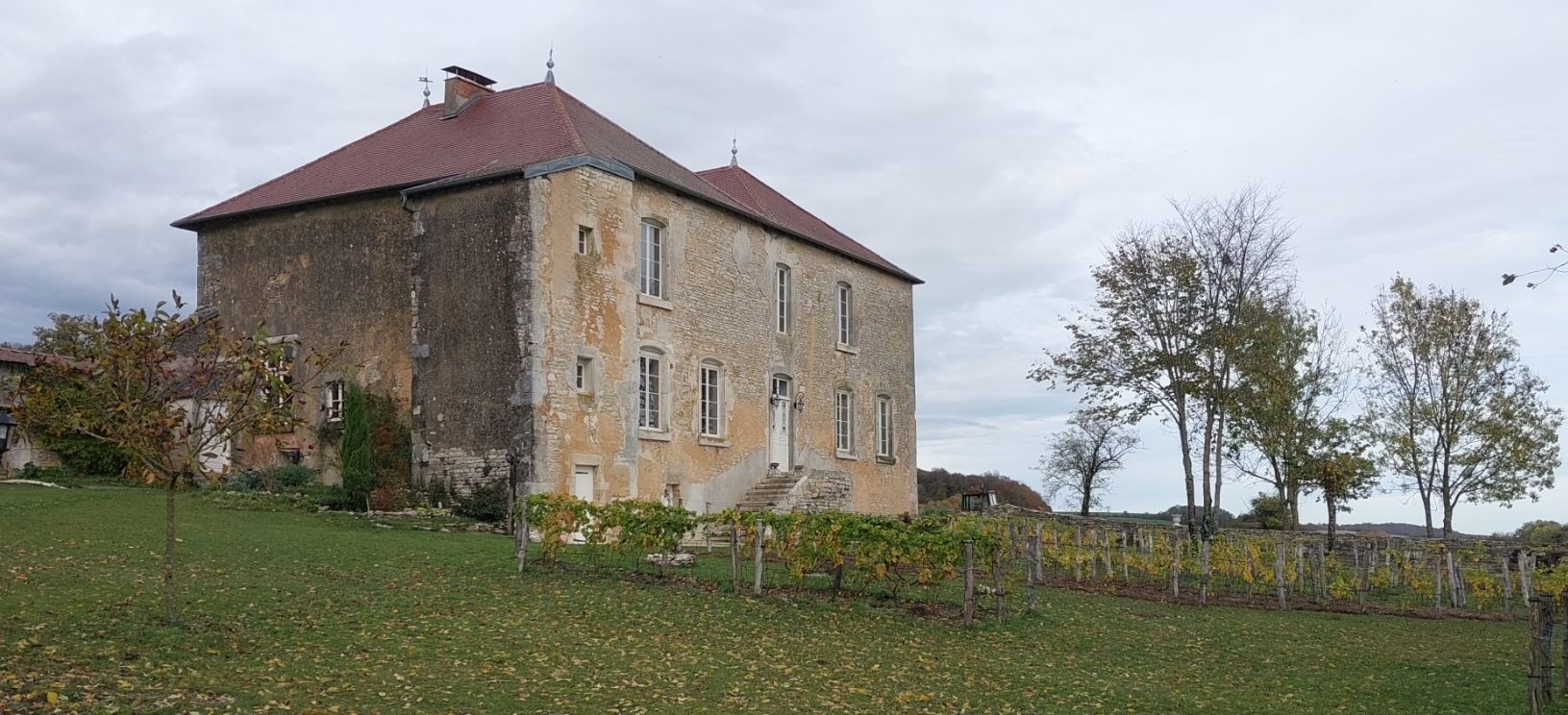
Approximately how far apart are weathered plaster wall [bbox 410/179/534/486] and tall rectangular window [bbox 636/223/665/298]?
114 inches

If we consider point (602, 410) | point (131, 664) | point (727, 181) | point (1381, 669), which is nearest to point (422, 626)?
point (131, 664)

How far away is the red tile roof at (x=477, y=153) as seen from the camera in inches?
885

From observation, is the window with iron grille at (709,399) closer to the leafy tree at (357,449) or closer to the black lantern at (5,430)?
the leafy tree at (357,449)

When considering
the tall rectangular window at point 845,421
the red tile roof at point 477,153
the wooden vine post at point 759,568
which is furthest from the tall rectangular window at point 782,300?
the wooden vine post at point 759,568

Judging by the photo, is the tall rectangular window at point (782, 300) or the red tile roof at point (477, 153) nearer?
the red tile roof at point (477, 153)

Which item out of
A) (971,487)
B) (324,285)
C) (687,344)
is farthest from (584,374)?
(971,487)

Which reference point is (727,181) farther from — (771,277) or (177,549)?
(177,549)

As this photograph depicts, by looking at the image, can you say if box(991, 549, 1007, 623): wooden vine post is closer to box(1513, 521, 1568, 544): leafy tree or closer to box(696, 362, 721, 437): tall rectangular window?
box(696, 362, 721, 437): tall rectangular window

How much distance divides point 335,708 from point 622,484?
13.8 metres

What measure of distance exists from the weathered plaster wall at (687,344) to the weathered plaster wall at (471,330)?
0.40m

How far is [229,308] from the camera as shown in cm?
2478

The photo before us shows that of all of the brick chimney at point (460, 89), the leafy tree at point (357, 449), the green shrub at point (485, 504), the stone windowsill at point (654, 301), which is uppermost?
the brick chimney at point (460, 89)

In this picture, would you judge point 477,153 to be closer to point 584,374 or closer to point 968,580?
point 584,374

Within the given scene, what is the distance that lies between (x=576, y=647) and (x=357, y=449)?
1200cm
